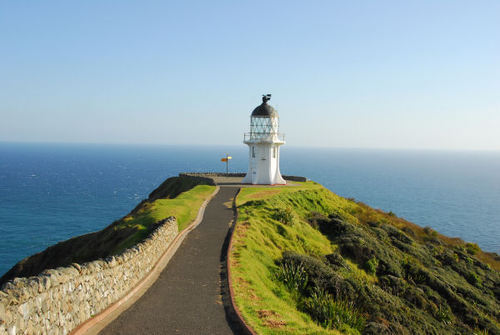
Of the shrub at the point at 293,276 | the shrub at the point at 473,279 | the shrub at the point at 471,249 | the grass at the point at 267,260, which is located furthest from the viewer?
the shrub at the point at 471,249

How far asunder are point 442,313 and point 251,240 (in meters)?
11.6

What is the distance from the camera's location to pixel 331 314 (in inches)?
522

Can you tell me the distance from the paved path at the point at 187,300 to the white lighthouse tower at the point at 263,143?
80.1 feet

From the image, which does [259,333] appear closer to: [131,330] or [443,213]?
[131,330]

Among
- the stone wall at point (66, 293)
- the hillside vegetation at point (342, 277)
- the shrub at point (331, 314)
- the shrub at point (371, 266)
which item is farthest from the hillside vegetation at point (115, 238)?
the shrub at point (371, 266)

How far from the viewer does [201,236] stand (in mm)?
20359

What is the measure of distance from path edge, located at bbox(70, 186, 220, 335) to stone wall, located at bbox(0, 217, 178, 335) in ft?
0.53

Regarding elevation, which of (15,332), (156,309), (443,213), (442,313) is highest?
(15,332)

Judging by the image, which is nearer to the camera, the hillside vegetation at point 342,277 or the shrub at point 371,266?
the hillside vegetation at point 342,277

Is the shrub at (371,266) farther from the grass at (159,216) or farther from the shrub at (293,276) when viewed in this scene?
the grass at (159,216)

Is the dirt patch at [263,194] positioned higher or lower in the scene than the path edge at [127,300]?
higher

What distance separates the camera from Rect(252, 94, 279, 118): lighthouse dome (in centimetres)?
4297

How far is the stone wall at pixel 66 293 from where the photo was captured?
298 inches

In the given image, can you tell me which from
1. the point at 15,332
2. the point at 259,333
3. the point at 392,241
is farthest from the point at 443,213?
the point at 15,332
